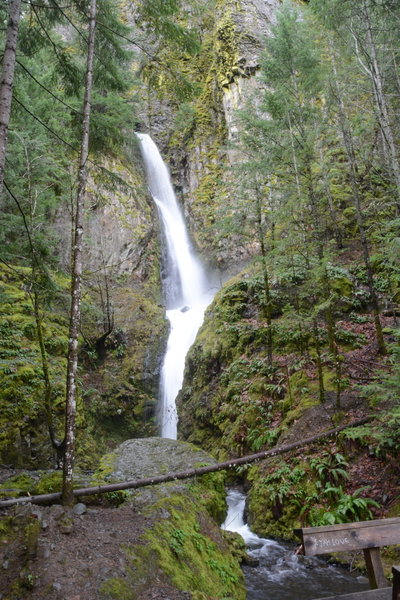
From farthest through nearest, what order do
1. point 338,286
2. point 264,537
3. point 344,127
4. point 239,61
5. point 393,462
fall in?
1. point 239,61
2. point 338,286
3. point 344,127
4. point 264,537
5. point 393,462

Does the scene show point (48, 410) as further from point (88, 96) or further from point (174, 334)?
point (174, 334)

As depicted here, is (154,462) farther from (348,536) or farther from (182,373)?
(182,373)

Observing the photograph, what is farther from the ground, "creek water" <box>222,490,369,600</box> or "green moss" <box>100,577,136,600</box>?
"green moss" <box>100,577,136,600</box>

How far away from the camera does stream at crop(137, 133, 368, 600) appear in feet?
19.4

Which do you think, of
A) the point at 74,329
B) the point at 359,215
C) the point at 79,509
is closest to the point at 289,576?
the point at 79,509

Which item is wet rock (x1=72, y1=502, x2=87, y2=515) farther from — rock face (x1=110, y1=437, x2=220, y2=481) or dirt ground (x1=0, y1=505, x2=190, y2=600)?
rock face (x1=110, y1=437, x2=220, y2=481)

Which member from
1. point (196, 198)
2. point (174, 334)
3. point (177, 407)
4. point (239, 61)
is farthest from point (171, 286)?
point (239, 61)

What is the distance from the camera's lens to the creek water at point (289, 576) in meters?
5.71

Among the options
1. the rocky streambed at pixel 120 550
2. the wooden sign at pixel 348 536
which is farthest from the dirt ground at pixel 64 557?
the wooden sign at pixel 348 536

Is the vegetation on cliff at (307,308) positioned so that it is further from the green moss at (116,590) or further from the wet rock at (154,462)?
the green moss at (116,590)

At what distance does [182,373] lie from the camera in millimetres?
17188

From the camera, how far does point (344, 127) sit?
37.3ft

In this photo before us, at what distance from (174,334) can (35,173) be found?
38.4ft

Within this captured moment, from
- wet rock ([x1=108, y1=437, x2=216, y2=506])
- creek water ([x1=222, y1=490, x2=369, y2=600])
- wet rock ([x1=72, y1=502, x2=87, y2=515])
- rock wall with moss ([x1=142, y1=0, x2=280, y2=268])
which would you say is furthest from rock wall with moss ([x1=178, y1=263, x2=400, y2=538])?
rock wall with moss ([x1=142, y1=0, x2=280, y2=268])
